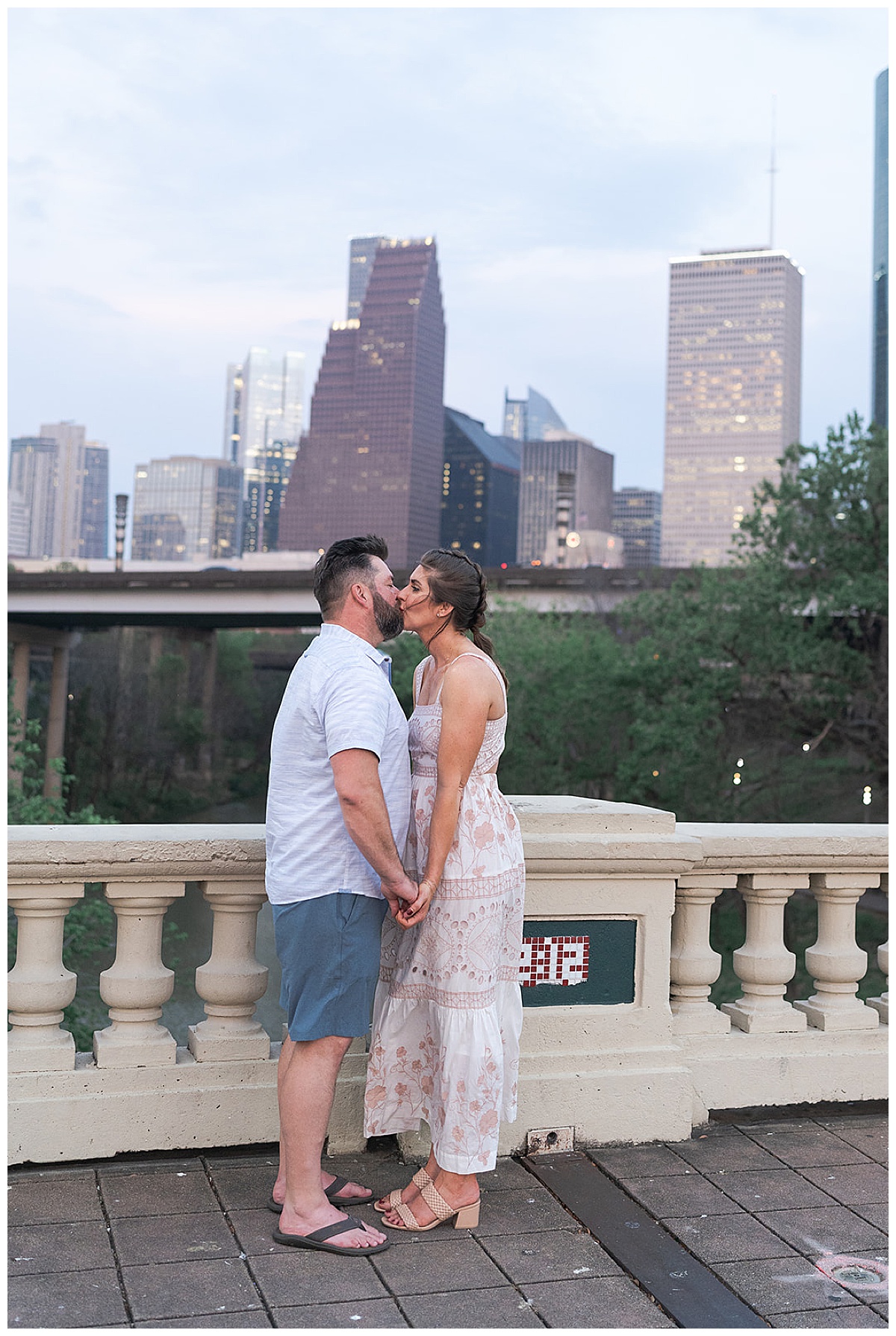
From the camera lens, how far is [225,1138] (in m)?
4.08

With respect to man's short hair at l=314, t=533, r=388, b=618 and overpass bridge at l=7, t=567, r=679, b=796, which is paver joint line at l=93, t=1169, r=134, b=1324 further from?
overpass bridge at l=7, t=567, r=679, b=796

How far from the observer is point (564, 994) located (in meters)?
4.36

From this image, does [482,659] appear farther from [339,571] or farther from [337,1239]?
[337,1239]

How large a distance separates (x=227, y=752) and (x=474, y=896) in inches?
2618

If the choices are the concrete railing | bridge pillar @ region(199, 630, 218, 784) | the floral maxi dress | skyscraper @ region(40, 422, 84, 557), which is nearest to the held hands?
the floral maxi dress

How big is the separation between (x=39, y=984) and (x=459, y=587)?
6.14 feet

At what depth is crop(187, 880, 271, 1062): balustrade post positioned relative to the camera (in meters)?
4.13

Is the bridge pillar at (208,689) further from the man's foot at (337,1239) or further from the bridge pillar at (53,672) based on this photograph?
the man's foot at (337,1239)

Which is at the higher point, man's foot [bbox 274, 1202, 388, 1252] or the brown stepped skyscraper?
the brown stepped skyscraper

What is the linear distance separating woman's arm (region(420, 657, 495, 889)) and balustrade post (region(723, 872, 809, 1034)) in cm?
169

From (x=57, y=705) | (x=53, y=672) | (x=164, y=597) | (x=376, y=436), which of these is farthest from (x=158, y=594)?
(x=376, y=436)

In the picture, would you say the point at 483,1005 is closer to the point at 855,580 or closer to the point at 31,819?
the point at 31,819

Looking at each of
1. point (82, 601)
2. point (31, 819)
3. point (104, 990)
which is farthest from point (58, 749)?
point (104, 990)

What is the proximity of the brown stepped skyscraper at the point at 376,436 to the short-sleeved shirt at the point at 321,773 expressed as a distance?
153 metres
